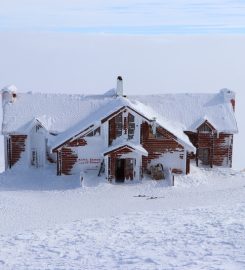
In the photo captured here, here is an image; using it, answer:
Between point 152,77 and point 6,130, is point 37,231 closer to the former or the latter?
point 6,130

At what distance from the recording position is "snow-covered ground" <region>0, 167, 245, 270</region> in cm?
1491

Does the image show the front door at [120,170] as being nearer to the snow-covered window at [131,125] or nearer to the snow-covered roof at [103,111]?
the snow-covered window at [131,125]

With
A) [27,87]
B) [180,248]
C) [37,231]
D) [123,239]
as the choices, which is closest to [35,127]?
[37,231]

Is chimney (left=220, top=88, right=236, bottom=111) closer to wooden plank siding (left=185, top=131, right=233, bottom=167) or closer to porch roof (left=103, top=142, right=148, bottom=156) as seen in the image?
wooden plank siding (left=185, top=131, right=233, bottom=167)

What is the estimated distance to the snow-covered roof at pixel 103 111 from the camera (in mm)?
33556

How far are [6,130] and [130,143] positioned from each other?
29.5ft

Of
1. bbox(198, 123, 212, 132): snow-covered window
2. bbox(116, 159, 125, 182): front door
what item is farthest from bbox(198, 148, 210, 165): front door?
bbox(116, 159, 125, 182): front door

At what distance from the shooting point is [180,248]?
1570 centimetres

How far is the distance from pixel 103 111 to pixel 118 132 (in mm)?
1969

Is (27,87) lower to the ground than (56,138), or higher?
higher

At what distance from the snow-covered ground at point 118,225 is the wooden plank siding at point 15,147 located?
1.70 metres

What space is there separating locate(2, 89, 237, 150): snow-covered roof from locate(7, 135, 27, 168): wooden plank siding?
0.68m

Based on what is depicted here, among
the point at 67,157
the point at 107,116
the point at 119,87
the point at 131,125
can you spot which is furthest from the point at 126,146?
the point at 119,87

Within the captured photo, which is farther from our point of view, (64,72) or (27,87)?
(64,72)
